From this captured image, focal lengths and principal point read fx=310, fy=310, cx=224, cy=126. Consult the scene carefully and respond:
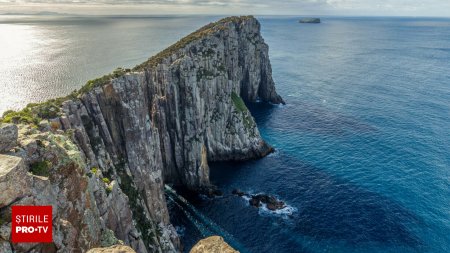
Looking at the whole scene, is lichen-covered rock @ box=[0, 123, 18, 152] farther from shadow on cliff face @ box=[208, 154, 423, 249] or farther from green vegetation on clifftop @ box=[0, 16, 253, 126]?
shadow on cliff face @ box=[208, 154, 423, 249]

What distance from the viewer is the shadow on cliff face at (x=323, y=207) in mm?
73500

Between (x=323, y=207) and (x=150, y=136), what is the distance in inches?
1942

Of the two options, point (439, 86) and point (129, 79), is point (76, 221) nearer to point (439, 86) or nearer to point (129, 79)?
point (129, 79)

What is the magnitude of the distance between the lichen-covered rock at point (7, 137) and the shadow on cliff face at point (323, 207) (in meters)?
58.4

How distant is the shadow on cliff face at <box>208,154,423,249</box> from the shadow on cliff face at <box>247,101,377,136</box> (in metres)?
31.6

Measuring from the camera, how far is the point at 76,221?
3073 cm

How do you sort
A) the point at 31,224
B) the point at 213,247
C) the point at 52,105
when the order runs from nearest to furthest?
the point at 213,247
the point at 31,224
the point at 52,105

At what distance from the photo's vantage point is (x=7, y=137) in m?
26.8

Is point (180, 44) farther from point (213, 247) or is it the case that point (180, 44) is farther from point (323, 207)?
point (213, 247)

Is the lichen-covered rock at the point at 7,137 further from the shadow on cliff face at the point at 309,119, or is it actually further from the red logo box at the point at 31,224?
the shadow on cliff face at the point at 309,119

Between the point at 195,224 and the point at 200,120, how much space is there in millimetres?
31886

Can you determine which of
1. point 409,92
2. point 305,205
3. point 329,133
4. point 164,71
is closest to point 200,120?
point 164,71

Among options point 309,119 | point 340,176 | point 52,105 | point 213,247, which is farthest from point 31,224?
point 309,119

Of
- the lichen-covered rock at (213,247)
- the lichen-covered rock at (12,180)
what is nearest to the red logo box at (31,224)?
the lichen-covered rock at (12,180)
